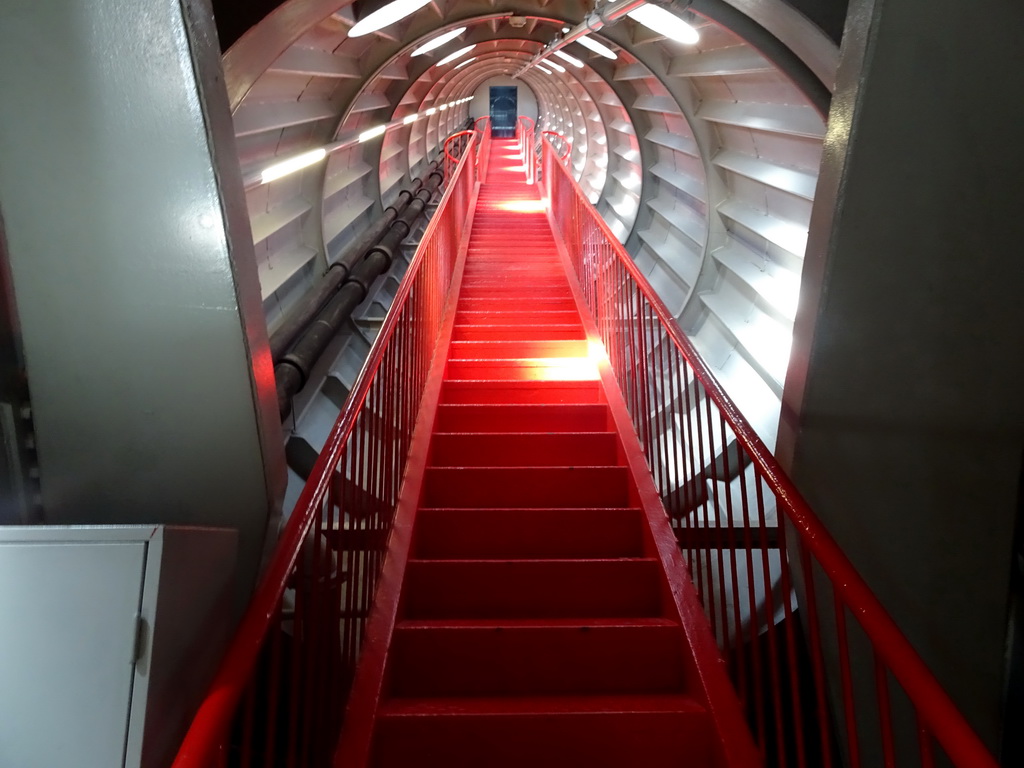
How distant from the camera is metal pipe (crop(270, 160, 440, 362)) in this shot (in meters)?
7.34

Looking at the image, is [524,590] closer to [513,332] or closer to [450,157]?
[513,332]

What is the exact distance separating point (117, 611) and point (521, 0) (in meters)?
9.08

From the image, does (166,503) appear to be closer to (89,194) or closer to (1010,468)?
(89,194)

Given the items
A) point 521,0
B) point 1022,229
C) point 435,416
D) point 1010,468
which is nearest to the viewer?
point 1022,229

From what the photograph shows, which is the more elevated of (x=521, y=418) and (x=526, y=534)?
(x=521, y=418)

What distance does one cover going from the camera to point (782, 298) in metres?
6.96

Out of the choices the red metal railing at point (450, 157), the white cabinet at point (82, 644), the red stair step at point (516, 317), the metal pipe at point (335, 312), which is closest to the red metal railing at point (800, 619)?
the red stair step at point (516, 317)

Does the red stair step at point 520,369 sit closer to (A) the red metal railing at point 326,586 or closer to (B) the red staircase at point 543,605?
(B) the red staircase at point 543,605

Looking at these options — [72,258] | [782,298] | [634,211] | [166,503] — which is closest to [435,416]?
[166,503]

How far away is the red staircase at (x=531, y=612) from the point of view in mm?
2754

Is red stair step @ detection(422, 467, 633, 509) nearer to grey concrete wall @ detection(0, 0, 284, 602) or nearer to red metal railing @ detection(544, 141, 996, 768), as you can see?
red metal railing @ detection(544, 141, 996, 768)

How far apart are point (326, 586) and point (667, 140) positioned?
9040mm

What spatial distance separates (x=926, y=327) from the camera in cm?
267

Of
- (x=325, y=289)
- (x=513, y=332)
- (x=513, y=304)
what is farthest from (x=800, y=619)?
(x=325, y=289)
